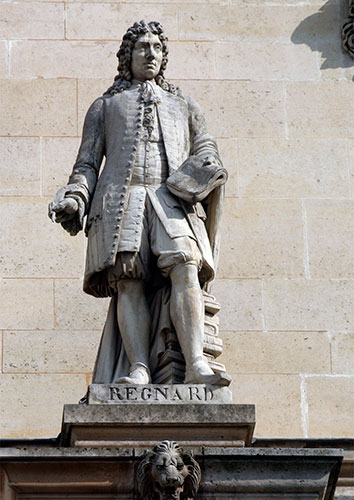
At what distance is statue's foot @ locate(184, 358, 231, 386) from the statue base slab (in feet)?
0.11

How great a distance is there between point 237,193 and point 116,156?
2.04 meters

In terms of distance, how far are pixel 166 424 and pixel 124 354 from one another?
696 mm

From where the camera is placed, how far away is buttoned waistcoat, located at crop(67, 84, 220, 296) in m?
11.0

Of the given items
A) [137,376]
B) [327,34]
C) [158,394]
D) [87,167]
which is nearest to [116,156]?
[87,167]

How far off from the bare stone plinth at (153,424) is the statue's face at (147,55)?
2.12m

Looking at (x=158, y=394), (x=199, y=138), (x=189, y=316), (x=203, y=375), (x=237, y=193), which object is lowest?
(x=158, y=394)

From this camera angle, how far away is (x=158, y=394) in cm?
1052

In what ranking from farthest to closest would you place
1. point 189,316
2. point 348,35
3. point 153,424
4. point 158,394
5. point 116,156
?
1. point 348,35
2. point 116,156
3. point 189,316
4. point 158,394
5. point 153,424

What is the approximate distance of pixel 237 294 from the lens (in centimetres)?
1283

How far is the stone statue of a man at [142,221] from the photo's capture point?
1087cm

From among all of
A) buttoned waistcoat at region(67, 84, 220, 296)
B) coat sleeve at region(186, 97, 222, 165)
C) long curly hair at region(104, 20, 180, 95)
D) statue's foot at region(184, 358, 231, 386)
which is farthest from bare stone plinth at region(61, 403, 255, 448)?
long curly hair at region(104, 20, 180, 95)

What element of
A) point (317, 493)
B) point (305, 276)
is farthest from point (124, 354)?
point (305, 276)

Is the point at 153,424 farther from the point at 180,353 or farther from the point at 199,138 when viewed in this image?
the point at 199,138

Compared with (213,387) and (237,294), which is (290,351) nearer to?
(237,294)
